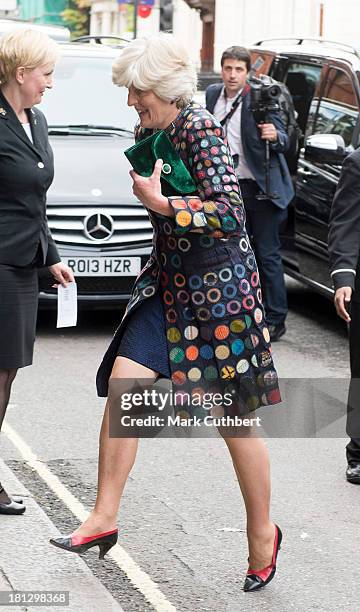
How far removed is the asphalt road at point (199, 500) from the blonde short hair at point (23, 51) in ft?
5.73

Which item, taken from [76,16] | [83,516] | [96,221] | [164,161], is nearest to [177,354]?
[164,161]

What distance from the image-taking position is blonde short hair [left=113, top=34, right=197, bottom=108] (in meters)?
4.48

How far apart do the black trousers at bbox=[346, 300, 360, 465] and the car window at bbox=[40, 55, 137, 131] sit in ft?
15.0

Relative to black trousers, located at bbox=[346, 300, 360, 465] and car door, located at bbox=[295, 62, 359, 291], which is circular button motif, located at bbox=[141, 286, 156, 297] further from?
car door, located at bbox=[295, 62, 359, 291]

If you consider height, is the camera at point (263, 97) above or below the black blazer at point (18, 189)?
below

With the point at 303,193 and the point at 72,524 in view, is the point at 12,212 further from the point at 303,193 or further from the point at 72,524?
the point at 303,193

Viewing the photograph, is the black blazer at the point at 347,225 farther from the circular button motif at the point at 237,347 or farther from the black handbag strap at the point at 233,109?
the black handbag strap at the point at 233,109

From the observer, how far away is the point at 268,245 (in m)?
9.59

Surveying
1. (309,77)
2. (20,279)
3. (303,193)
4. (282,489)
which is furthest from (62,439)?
(309,77)

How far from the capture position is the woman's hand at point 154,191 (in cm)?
441

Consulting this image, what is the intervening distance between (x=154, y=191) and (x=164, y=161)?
144 millimetres

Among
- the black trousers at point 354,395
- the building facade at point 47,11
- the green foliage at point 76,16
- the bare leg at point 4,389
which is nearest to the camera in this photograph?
the bare leg at point 4,389

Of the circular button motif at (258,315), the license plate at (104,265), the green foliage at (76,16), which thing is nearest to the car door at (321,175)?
the license plate at (104,265)

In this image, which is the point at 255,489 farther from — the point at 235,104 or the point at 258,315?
the point at 235,104
